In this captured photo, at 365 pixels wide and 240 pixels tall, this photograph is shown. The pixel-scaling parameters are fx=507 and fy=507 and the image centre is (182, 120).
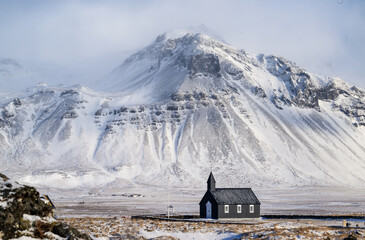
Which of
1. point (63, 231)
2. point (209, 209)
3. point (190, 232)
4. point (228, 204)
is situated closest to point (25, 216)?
point (63, 231)

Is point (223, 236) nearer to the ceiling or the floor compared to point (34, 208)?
nearer to the floor

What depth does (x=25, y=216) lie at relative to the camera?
53.7 ft

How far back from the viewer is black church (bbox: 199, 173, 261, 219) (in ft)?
229

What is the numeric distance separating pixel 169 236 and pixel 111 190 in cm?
15278

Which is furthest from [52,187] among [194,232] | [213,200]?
[194,232]

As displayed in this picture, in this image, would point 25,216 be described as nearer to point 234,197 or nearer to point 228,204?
point 228,204

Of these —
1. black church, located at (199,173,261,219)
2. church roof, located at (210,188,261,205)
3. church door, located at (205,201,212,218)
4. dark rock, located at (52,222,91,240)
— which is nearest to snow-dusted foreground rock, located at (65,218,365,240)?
dark rock, located at (52,222,91,240)

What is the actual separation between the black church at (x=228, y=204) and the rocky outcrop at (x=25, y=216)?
53.9m

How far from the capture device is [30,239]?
16031 millimetres

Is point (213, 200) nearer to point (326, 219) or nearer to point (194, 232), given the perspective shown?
point (326, 219)

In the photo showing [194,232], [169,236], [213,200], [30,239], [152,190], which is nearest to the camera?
[30,239]

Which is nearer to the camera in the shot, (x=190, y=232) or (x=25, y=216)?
(x=25, y=216)

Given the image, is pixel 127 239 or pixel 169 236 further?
pixel 169 236

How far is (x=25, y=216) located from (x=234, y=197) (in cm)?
5742
